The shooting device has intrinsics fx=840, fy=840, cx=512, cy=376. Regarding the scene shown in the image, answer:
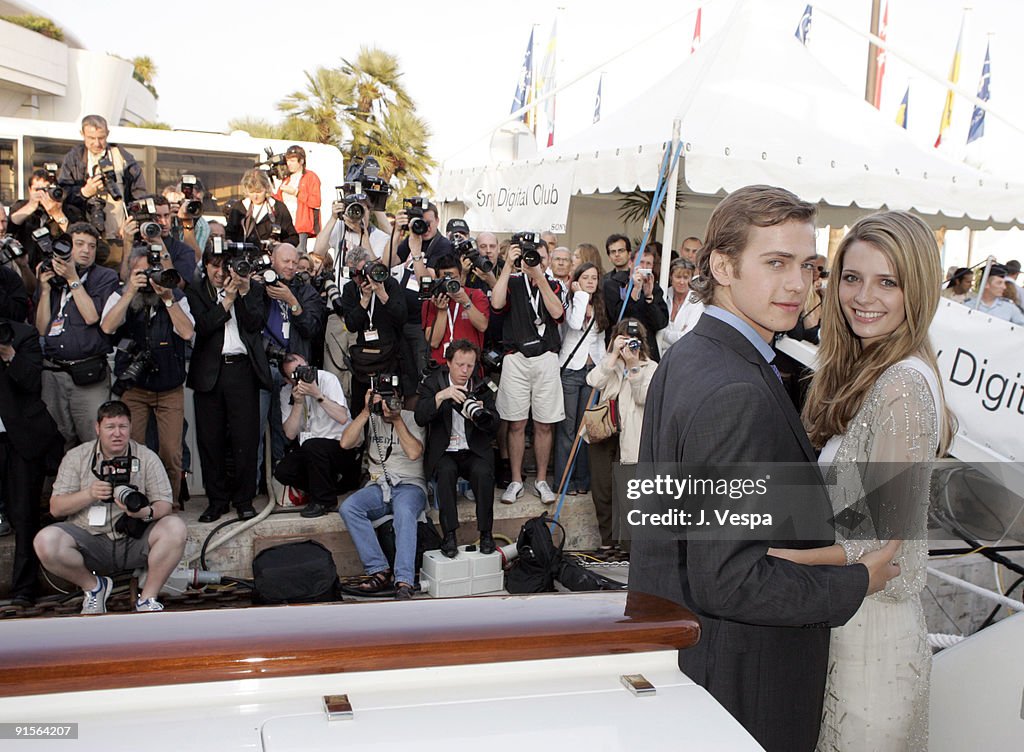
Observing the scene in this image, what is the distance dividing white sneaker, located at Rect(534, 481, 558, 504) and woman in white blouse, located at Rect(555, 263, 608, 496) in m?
0.19

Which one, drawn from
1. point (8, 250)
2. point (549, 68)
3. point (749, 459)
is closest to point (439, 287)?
point (8, 250)

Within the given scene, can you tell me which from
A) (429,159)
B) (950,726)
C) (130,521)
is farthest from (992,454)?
(429,159)

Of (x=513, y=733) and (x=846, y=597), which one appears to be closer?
(x=513, y=733)

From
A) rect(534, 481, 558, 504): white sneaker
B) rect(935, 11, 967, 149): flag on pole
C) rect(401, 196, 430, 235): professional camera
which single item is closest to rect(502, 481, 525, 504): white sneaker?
rect(534, 481, 558, 504): white sneaker

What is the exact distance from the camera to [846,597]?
4.88 ft

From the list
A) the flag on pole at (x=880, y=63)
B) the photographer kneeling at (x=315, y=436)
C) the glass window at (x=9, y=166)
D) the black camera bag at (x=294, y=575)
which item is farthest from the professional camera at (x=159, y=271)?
the flag on pole at (x=880, y=63)

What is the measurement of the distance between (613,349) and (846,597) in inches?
176

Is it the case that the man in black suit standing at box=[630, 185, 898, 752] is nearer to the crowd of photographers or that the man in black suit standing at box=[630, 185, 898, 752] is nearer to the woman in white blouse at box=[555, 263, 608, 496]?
the crowd of photographers

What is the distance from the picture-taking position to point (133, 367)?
5.14 m

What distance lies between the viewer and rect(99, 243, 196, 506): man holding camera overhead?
5156 millimetres

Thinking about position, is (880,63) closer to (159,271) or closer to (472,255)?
(472,255)

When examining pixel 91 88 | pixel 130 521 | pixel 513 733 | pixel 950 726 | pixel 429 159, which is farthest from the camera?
pixel 91 88

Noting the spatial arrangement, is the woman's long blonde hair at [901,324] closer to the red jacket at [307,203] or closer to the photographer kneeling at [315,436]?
the photographer kneeling at [315,436]

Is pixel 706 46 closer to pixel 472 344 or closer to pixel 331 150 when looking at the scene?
pixel 472 344
